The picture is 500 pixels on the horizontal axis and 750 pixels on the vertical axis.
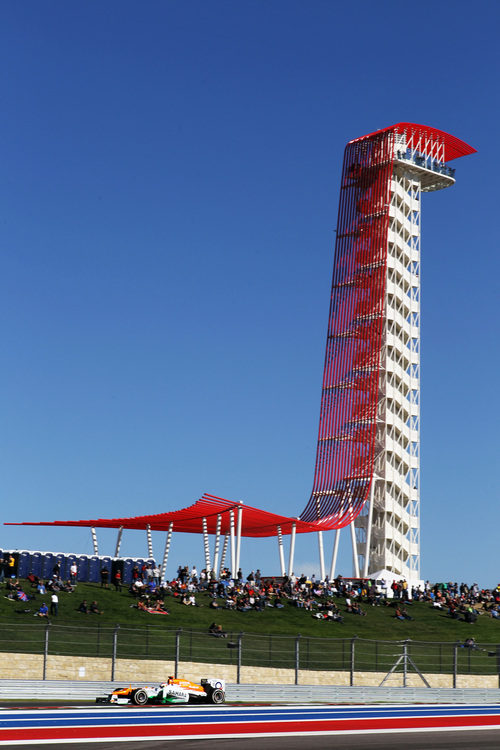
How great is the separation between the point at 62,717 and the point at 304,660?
9838 millimetres

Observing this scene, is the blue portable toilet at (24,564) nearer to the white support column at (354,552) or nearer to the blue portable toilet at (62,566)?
the blue portable toilet at (62,566)

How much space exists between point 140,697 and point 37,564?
62.1ft

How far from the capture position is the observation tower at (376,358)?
7806 cm

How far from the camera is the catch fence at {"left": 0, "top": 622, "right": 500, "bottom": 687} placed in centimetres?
2886

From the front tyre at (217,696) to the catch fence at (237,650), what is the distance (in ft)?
5.10

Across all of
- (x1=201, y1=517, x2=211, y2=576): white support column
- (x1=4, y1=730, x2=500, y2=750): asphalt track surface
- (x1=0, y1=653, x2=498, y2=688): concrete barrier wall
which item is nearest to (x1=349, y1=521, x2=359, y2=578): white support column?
(x1=201, y1=517, x2=211, y2=576): white support column

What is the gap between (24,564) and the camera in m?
43.4

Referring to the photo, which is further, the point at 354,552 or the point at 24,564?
the point at 354,552

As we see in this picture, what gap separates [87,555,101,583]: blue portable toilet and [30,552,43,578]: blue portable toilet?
2.67 m

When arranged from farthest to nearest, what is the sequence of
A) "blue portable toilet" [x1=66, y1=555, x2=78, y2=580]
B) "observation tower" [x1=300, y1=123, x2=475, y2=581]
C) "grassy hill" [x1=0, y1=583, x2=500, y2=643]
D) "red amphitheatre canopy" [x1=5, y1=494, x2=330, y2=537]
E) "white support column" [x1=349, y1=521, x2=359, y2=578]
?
"observation tower" [x1=300, y1=123, x2=475, y2=581], "white support column" [x1=349, y1=521, x2=359, y2=578], "red amphitheatre canopy" [x1=5, y1=494, x2=330, y2=537], "blue portable toilet" [x1=66, y1=555, x2=78, y2=580], "grassy hill" [x1=0, y1=583, x2=500, y2=643]

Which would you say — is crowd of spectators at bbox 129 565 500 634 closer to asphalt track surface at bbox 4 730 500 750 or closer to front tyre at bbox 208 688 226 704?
front tyre at bbox 208 688 226 704

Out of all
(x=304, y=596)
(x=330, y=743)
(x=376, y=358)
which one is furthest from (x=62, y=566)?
(x=376, y=358)

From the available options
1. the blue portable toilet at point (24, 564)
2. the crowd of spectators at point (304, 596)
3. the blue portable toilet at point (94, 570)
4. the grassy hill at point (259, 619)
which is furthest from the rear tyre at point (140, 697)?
the blue portable toilet at point (94, 570)

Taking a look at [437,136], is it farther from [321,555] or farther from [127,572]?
[127,572]
